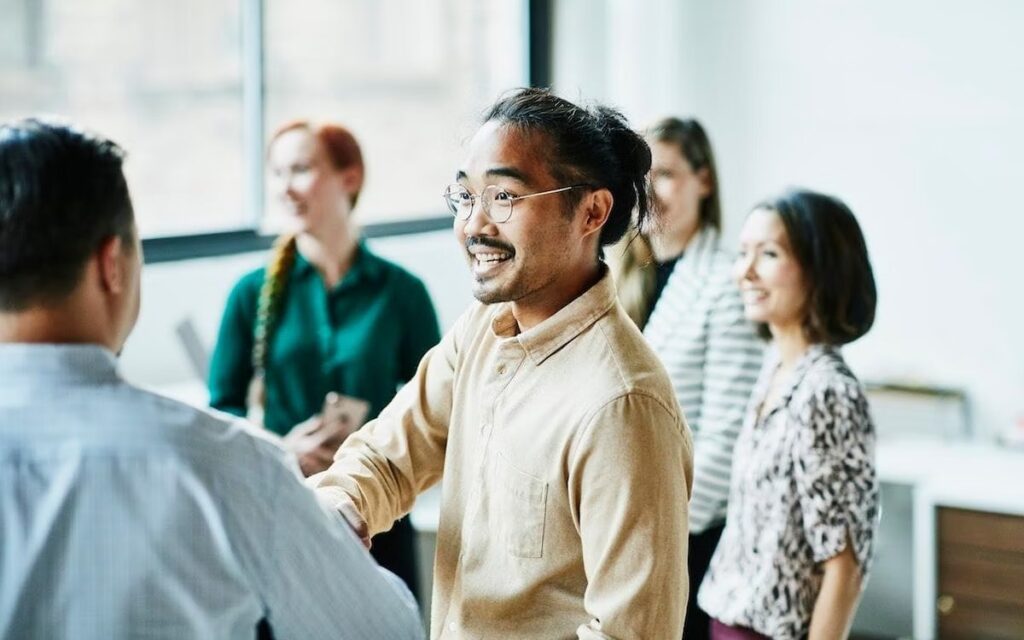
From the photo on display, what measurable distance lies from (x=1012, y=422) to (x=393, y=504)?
3.27m

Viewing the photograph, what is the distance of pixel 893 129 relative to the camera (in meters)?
4.70

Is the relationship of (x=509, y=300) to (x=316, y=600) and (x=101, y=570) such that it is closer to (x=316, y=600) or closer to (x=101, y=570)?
(x=316, y=600)

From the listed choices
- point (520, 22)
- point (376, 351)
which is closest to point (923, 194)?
point (520, 22)

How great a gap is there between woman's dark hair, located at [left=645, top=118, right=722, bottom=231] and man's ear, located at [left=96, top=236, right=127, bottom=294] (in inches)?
76.8

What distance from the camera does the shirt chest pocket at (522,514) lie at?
1558mm

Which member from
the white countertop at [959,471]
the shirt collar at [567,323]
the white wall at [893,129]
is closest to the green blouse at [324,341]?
the shirt collar at [567,323]

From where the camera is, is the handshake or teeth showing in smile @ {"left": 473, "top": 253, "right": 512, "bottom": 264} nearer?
teeth showing in smile @ {"left": 473, "top": 253, "right": 512, "bottom": 264}

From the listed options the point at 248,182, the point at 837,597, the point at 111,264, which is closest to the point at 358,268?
the point at 837,597

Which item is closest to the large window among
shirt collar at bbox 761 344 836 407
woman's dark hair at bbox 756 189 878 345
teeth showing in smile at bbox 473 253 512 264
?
woman's dark hair at bbox 756 189 878 345

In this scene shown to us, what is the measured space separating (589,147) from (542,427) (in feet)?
1.19

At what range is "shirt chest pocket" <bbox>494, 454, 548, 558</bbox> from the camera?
1558mm

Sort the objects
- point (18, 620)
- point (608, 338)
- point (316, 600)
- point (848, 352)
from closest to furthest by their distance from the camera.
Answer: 1. point (18, 620)
2. point (316, 600)
3. point (608, 338)
4. point (848, 352)

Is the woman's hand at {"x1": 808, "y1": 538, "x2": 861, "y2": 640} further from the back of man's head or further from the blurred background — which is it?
the blurred background

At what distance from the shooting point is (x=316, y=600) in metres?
1.28
